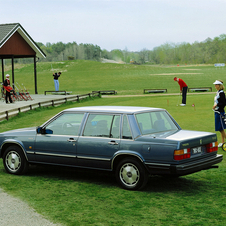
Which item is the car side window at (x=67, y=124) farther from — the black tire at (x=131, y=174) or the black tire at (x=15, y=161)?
the black tire at (x=131, y=174)

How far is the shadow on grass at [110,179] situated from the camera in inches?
273

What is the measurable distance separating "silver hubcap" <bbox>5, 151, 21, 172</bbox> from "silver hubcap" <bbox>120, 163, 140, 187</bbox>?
2.57 metres

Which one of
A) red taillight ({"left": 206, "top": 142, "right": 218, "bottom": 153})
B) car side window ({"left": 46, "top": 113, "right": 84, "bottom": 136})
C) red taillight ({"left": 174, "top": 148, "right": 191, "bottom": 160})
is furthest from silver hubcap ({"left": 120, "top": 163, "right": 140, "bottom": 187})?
red taillight ({"left": 206, "top": 142, "right": 218, "bottom": 153})

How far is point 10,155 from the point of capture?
8125mm

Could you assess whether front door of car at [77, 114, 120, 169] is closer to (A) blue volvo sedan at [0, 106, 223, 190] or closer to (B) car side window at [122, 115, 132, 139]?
(A) blue volvo sedan at [0, 106, 223, 190]

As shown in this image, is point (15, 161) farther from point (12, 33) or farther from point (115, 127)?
point (12, 33)

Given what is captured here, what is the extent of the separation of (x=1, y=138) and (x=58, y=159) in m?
1.60

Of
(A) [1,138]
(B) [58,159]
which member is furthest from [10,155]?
(B) [58,159]

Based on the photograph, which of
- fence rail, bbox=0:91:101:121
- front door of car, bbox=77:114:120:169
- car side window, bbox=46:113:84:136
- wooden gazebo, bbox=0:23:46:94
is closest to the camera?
front door of car, bbox=77:114:120:169

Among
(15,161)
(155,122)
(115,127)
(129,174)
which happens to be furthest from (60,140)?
(155,122)

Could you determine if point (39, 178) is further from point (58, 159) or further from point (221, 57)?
point (221, 57)

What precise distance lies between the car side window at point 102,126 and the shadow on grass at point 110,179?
2.41 feet

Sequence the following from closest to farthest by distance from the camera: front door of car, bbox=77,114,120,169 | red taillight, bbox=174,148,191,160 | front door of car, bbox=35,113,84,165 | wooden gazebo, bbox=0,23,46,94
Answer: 1. red taillight, bbox=174,148,191,160
2. front door of car, bbox=77,114,120,169
3. front door of car, bbox=35,113,84,165
4. wooden gazebo, bbox=0,23,46,94

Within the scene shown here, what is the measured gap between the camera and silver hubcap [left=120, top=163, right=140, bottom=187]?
21.6 feet
